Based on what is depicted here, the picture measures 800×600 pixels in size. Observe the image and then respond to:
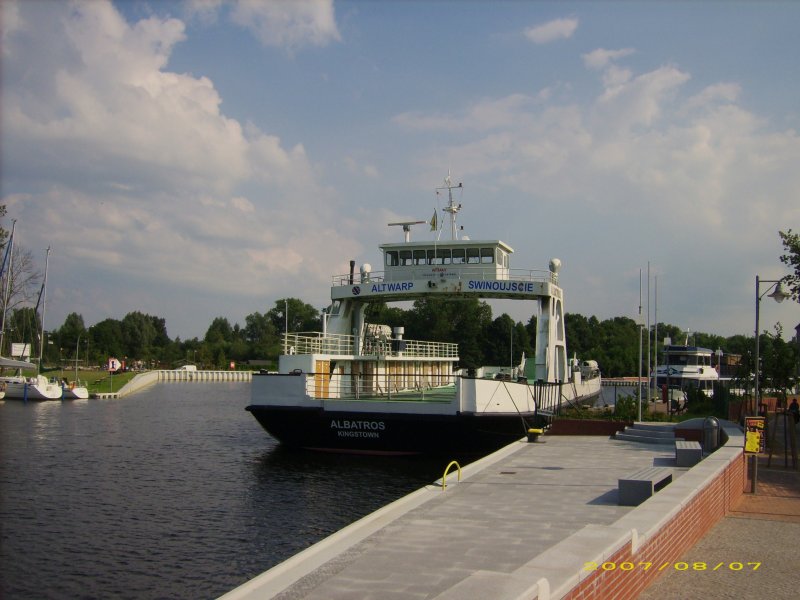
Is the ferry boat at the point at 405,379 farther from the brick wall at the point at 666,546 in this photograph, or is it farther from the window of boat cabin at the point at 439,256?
the brick wall at the point at 666,546

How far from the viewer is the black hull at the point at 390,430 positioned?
22.3m

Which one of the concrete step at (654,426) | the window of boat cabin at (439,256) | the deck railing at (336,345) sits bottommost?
the concrete step at (654,426)

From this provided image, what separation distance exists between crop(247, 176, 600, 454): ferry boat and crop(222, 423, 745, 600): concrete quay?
20.0 feet

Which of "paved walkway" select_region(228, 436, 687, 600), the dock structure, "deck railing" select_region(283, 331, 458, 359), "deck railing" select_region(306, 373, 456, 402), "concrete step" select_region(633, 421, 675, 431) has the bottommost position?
the dock structure

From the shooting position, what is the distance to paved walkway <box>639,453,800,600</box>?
7797mm

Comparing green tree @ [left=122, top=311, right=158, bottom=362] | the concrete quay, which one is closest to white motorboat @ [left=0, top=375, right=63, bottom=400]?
the concrete quay

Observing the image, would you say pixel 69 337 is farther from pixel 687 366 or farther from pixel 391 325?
pixel 687 366

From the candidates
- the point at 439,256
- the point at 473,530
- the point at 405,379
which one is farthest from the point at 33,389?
the point at 473,530

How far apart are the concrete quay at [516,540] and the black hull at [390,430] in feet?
20.8

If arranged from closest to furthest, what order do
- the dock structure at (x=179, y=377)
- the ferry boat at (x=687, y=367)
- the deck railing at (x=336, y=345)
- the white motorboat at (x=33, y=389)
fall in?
the deck railing at (x=336, y=345) → the white motorboat at (x=33, y=389) → the ferry boat at (x=687, y=367) → the dock structure at (x=179, y=377)

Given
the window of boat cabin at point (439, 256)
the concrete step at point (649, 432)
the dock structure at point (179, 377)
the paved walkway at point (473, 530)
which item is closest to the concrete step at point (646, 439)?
the concrete step at point (649, 432)

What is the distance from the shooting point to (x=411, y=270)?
94.9 feet
